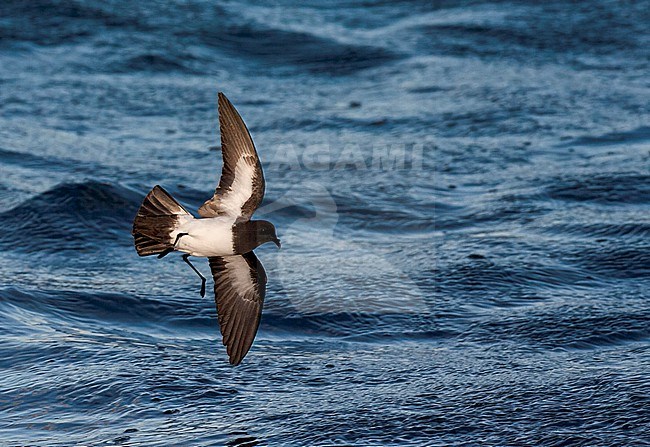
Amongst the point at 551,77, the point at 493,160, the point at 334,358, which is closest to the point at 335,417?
the point at 334,358

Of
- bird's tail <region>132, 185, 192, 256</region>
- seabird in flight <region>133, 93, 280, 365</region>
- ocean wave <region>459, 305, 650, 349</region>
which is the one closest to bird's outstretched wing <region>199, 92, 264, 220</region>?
seabird in flight <region>133, 93, 280, 365</region>

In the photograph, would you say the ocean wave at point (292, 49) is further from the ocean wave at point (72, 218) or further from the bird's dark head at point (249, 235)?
the bird's dark head at point (249, 235)

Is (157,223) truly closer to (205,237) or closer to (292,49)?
(205,237)

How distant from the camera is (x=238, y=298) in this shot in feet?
12.0

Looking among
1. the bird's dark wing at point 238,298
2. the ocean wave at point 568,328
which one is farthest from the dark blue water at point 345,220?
the bird's dark wing at point 238,298

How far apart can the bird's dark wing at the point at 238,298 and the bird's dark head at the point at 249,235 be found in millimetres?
218

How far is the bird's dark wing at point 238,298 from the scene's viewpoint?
363 cm

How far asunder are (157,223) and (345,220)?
9.35 feet

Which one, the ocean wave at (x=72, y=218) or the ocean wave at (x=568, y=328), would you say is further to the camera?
the ocean wave at (x=72, y=218)

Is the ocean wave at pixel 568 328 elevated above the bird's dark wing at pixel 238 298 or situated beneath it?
situated beneath

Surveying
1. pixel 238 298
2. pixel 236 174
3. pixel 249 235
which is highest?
pixel 236 174

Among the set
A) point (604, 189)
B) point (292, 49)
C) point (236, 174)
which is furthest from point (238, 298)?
point (292, 49)

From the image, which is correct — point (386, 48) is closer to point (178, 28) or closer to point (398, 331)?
point (178, 28)

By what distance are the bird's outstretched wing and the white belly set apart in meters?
0.09
